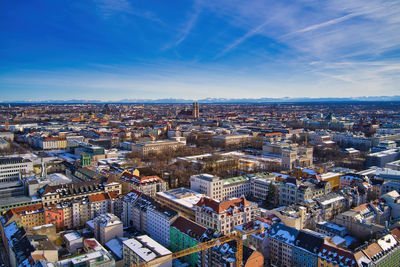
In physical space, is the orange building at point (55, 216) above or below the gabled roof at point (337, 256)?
below

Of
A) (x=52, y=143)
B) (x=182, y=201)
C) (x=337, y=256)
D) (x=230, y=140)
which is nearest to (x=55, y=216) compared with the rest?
(x=182, y=201)

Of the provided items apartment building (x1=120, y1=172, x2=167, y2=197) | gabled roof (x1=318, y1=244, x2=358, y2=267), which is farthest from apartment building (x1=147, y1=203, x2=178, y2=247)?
gabled roof (x1=318, y1=244, x2=358, y2=267)

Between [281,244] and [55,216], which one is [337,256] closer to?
[281,244]

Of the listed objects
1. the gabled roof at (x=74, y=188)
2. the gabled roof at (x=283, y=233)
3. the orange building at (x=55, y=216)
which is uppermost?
the gabled roof at (x=74, y=188)

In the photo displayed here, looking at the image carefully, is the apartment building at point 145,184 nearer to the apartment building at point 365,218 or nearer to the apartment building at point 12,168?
the apartment building at point 12,168

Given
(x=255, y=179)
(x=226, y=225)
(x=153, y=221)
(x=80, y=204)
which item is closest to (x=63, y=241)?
(x=80, y=204)

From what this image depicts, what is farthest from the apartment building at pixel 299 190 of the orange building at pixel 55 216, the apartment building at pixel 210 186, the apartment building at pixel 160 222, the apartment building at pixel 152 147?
the apartment building at pixel 152 147

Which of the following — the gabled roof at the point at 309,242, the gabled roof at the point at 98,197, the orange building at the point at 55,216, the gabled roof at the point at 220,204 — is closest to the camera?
the gabled roof at the point at 309,242

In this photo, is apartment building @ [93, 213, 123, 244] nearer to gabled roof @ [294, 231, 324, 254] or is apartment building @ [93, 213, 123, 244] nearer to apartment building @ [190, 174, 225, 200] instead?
apartment building @ [190, 174, 225, 200]

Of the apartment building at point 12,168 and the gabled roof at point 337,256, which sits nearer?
the gabled roof at point 337,256
